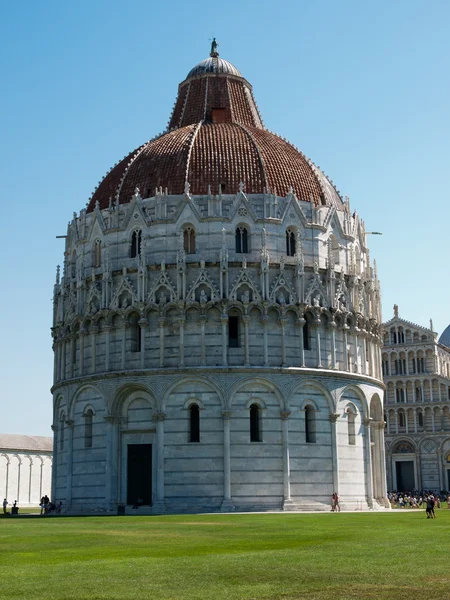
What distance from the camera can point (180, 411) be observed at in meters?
54.2

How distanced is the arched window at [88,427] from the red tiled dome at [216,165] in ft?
48.4

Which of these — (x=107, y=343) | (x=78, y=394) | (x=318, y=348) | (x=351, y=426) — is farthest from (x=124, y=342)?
(x=351, y=426)

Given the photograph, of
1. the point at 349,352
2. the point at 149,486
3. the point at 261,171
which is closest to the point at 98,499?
the point at 149,486

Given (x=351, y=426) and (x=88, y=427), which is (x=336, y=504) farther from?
(x=88, y=427)

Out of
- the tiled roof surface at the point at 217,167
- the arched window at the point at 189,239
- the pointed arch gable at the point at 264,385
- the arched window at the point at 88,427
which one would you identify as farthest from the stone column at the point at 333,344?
the arched window at the point at 88,427

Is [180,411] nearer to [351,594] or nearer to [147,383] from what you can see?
[147,383]

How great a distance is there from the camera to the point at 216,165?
5969 cm

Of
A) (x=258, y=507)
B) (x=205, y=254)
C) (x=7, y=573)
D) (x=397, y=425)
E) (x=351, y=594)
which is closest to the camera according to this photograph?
(x=351, y=594)

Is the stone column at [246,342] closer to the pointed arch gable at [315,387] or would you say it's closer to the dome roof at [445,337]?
the pointed arch gable at [315,387]

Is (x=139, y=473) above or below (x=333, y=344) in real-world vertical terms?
below

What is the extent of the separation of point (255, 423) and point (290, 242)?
1262cm

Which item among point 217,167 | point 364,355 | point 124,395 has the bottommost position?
point 124,395

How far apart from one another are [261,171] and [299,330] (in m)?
11.5

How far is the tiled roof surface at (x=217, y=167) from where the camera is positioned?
59.3 metres
